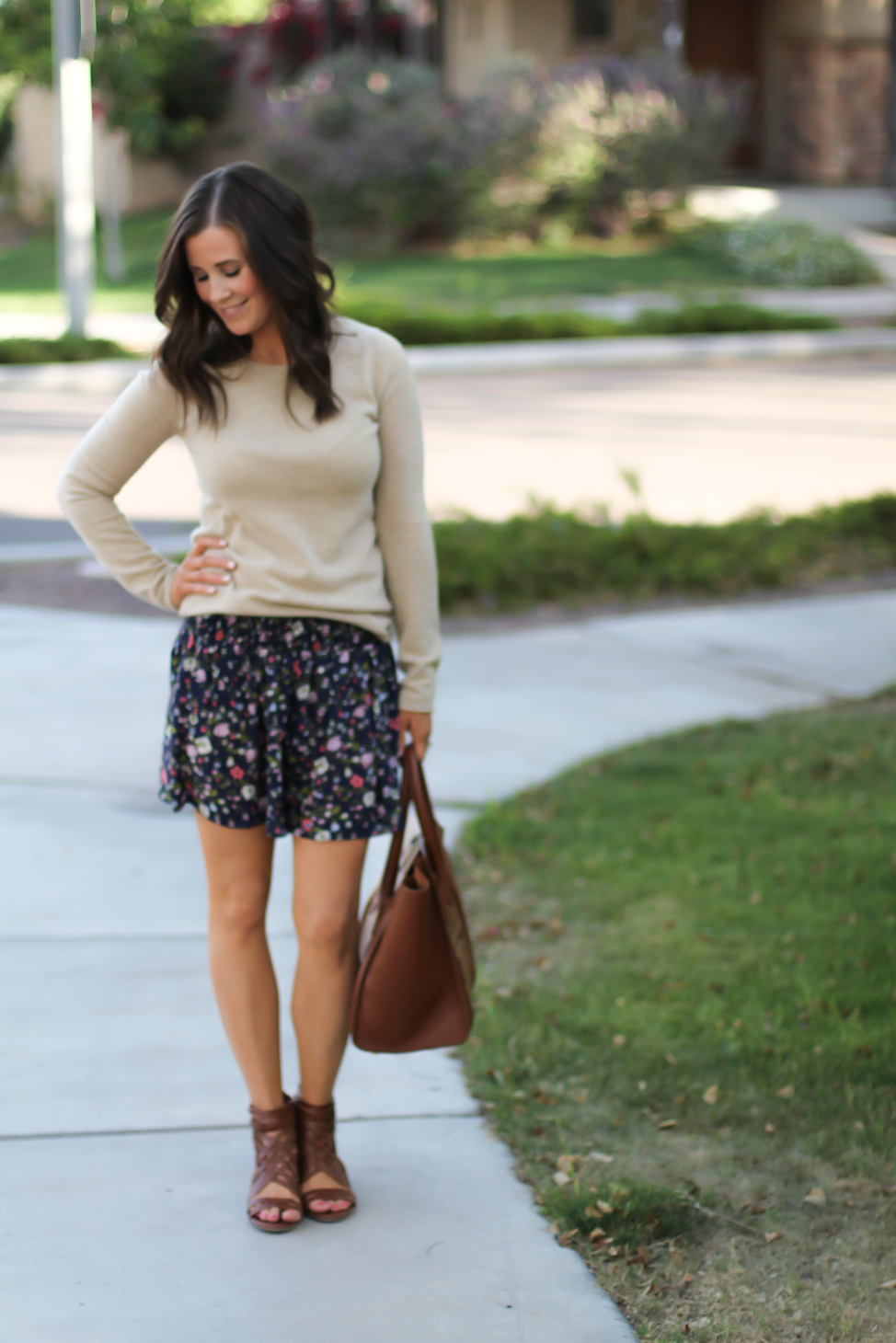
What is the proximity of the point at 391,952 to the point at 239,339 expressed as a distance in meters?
1.09

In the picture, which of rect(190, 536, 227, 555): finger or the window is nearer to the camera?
rect(190, 536, 227, 555): finger

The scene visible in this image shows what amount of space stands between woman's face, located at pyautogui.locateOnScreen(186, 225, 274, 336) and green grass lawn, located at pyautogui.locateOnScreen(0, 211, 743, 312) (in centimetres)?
1600

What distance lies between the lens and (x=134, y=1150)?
9.93 feet

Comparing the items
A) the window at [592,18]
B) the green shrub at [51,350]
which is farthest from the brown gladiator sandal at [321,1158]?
the window at [592,18]

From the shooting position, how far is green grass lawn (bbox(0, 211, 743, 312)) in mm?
19969

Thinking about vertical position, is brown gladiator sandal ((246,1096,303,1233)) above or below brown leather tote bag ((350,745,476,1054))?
below

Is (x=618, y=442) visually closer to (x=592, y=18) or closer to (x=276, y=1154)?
(x=276, y=1154)

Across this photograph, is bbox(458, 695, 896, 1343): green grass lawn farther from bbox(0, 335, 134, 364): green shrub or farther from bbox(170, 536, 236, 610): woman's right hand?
bbox(0, 335, 134, 364): green shrub

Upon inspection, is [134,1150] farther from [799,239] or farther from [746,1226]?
[799,239]

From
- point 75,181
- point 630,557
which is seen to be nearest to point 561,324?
point 75,181

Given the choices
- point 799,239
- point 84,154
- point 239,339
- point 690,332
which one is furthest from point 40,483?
point 799,239

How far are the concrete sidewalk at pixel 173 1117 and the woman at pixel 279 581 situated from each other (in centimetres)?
19

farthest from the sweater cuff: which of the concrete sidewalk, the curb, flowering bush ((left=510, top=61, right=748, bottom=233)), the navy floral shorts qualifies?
flowering bush ((left=510, top=61, right=748, bottom=233))

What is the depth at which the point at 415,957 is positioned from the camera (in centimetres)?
273
